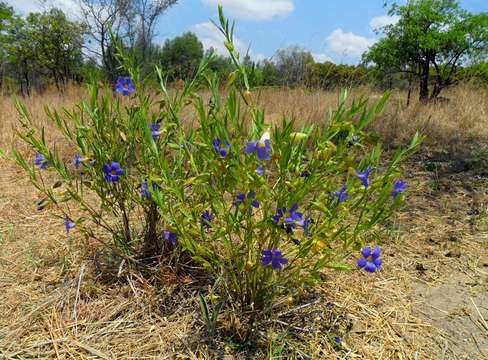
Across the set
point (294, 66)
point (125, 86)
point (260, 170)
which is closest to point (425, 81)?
point (294, 66)

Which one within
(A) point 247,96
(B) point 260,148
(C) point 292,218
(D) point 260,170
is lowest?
(C) point 292,218

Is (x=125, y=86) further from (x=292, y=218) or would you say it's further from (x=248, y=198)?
(x=292, y=218)

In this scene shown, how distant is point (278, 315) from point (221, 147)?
71cm

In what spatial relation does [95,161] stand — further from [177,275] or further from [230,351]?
[230,351]

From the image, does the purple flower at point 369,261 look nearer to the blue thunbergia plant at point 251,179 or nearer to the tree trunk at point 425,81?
the blue thunbergia plant at point 251,179

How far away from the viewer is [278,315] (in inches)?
54.5

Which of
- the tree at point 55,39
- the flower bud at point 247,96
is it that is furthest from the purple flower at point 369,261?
the tree at point 55,39

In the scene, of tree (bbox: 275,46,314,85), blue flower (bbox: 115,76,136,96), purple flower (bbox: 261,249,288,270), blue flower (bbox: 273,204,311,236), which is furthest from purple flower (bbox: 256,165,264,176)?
tree (bbox: 275,46,314,85)

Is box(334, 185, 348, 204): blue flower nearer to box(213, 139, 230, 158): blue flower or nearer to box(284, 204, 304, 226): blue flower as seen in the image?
box(284, 204, 304, 226): blue flower

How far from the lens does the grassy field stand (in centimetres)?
131

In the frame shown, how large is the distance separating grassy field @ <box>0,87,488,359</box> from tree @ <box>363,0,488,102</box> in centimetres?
606

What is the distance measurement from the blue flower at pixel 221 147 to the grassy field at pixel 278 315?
36cm

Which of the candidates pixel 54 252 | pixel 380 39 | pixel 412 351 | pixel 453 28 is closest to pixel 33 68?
pixel 380 39

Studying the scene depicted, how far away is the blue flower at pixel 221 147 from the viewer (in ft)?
3.43
